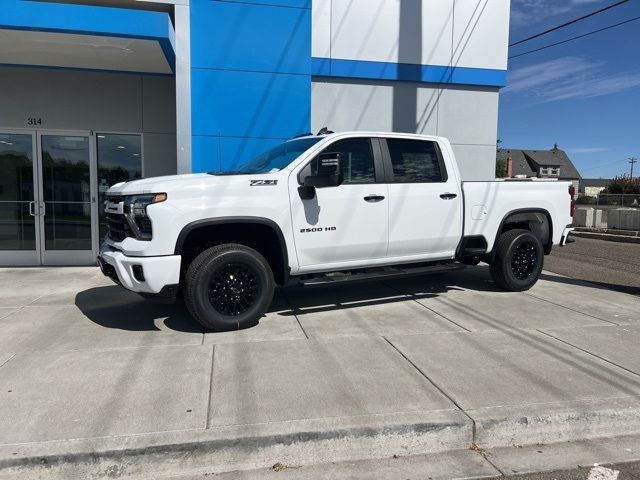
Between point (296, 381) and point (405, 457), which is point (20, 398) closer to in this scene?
point (296, 381)

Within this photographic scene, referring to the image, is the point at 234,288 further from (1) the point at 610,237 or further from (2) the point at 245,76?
(1) the point at 610,237

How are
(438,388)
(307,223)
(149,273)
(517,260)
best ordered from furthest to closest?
(517,260) → (307,223) → (149,273) → (438,388)

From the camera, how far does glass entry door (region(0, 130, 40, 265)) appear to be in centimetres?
949

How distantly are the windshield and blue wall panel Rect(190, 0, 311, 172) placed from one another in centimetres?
272

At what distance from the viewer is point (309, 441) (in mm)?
3283

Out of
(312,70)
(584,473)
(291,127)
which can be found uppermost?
(312,70)

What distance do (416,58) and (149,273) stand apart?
789 centimetres

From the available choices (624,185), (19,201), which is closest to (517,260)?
(19,201)

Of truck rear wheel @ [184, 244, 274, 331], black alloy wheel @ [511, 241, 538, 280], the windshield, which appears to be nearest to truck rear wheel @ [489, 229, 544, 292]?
black alloy wheel @ [511, 241, 538, 280]

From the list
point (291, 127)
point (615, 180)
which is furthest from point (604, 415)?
point (615, 180)

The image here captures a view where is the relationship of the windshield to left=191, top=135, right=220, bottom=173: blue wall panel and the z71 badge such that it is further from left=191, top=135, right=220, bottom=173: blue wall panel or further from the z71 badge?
left=191, top=135, right=220, bottom=173: blue wall panel

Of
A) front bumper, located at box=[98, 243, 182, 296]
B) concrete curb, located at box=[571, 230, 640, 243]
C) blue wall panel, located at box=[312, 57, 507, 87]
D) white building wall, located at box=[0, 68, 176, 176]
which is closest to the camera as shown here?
front bumper, located at box=[98, 243, 182, 296]

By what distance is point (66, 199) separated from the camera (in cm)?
972

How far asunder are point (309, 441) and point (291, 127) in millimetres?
6985
